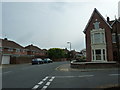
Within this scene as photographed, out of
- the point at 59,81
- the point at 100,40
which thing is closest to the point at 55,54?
the point at 100,40

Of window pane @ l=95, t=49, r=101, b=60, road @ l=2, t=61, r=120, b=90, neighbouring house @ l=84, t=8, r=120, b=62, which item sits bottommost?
road @ l=2, t=61, r=120, b=90

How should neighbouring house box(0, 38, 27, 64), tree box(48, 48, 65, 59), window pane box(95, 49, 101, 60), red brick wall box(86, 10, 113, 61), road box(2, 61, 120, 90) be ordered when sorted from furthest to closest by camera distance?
1. tree box(48, 48, 65, 59)
2. neighbouring house box(0, 38, 27, 64)
3. window pane box(95, 49, 101, 60)
4. red brick wall box(86, 10, 113, 61)
5. road box(2, 61, 120, 90)

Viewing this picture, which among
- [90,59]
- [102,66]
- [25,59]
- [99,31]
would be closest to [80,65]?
[102,66]

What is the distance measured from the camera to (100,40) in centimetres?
3058

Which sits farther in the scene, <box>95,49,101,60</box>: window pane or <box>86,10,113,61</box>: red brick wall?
<box>95,49,101,60</box>: window pane

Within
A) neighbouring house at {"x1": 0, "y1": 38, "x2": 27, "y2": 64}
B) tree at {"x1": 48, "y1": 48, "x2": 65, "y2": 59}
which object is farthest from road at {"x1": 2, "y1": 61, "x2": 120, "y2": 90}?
tree at {"x1": 48, "y1": 48, "x2": 65, "y2": 59}

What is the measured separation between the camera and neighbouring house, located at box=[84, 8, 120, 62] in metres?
30.3

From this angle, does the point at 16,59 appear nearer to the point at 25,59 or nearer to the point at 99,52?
the point at 25,59

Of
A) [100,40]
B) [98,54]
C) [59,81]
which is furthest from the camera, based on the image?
[98,54]

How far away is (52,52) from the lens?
3413 inches

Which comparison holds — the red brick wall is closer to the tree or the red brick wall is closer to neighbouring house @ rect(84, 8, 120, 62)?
neighbouring house @ rect(84, 8, 120, 62)

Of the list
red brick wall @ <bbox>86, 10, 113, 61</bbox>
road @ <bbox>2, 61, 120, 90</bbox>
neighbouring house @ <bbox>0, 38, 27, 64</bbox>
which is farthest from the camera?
neighbouring house @ <bbox>0, 38, 27, 64</bbox>

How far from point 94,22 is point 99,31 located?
7.37 ft

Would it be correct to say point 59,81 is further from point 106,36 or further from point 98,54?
point 106,36
